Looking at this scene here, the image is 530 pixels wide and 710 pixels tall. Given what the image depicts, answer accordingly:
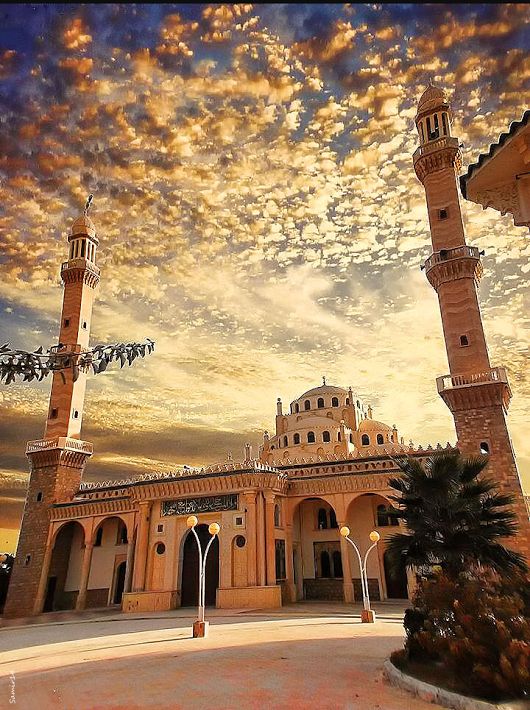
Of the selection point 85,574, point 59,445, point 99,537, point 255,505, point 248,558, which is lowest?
point 85,574

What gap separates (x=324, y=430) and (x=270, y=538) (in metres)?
20.9

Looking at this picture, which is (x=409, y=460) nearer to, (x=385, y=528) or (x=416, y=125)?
(x=385, y=528)

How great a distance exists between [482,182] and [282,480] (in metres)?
22.4

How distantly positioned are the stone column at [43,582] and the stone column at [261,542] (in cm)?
1586

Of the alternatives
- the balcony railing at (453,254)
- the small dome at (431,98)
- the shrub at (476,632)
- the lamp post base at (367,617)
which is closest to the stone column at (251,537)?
the lamp post base at (367,617)

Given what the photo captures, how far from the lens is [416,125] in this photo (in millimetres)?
32562

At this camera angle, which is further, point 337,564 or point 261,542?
point 337,564

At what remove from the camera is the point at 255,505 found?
25.2m

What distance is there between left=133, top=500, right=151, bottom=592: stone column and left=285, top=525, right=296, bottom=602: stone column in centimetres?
748

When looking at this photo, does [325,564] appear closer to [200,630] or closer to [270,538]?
[270,538]

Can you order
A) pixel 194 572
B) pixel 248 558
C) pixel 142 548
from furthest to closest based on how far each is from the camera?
pixel 194 572, pixel 142 548, pixel 248 558

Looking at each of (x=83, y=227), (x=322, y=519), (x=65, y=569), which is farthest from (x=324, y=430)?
(x=83, y=227)

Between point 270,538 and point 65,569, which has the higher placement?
point 270,538

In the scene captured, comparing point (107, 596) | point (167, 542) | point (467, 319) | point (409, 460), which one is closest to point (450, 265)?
point (467, 319)
